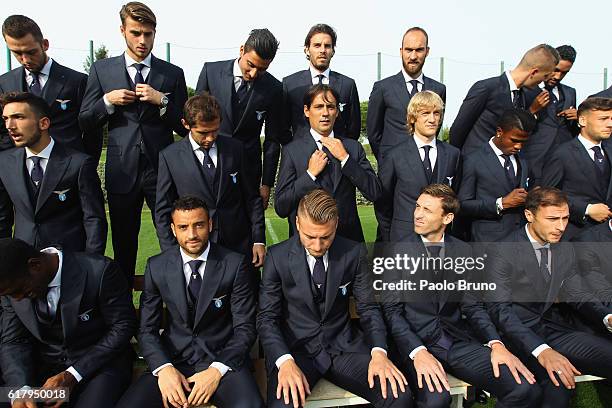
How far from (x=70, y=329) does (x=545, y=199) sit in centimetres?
383

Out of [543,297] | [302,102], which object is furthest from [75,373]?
[543,297]

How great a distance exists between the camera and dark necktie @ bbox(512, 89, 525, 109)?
5484 mm

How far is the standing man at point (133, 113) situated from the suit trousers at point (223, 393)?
5.94 ft

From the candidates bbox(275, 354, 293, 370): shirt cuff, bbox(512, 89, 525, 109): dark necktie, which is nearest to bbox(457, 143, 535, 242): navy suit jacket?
bbox(512, 89, 525, 109): dark necktie

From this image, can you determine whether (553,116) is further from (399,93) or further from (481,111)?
(399,93)

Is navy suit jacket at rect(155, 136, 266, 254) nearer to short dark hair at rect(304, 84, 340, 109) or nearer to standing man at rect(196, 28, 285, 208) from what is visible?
standing man at rect(196, 28, 285, 208)

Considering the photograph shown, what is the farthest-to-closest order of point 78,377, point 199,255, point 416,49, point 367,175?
point 416,49 → point 367,175 → point 199,255 → point 78,377

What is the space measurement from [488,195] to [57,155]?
378 centimetres

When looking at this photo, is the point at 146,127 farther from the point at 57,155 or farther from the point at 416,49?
the point at 416,49

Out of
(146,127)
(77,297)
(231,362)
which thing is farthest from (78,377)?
(146,127)

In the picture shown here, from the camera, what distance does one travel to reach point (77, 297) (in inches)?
144

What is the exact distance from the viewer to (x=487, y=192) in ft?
16.2

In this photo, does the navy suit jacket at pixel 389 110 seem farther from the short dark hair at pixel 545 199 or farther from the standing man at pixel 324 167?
the short dark hair at pixel 545 199

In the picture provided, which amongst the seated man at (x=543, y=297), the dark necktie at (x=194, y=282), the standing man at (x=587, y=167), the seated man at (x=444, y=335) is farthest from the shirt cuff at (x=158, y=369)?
the standing man at (x=587, y=167)
